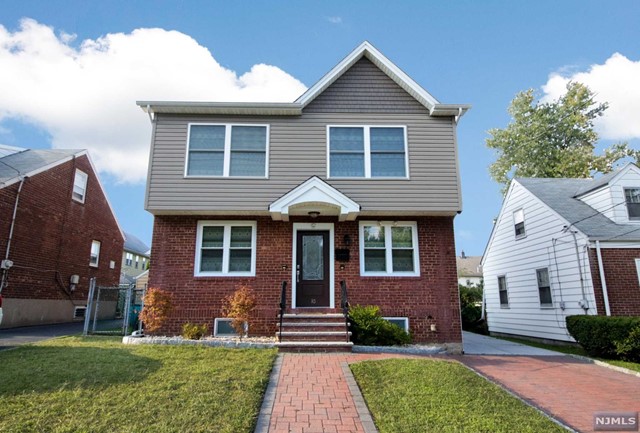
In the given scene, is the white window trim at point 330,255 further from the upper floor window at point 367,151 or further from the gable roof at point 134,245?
the gable roof at point 134,245

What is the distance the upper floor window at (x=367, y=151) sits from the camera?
1002 cm

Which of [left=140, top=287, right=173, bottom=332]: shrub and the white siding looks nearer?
[left=140, top=287, right=173, bottom=332]: shrub

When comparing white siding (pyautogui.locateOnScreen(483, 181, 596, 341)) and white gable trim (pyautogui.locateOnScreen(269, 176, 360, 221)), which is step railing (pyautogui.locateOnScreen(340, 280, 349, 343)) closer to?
white gable trim (pyautogui.locateOnScreen(269, 176, 360, 221))

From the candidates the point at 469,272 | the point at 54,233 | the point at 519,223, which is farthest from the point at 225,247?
the point at 469,272

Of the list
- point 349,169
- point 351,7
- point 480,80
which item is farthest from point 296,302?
point 480,80

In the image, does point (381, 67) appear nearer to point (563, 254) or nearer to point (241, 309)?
point (241, 309)

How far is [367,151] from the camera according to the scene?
33.2ft

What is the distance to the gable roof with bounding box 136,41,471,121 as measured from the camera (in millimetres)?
9945

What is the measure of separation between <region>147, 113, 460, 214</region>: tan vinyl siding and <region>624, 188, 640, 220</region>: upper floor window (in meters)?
6.84

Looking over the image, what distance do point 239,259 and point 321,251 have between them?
2211mm

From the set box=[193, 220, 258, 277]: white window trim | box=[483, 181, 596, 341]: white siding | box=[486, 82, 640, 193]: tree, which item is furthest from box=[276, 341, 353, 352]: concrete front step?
box=[486, 82, 640, 193]: tree

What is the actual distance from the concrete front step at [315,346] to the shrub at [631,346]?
634 centimetres

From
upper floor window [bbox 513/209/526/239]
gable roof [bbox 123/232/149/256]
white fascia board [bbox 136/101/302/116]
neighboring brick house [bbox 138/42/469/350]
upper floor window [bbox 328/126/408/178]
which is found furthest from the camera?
gable roof [bbox 123/232/149/256]

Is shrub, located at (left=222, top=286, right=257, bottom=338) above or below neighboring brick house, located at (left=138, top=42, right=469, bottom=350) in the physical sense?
below
